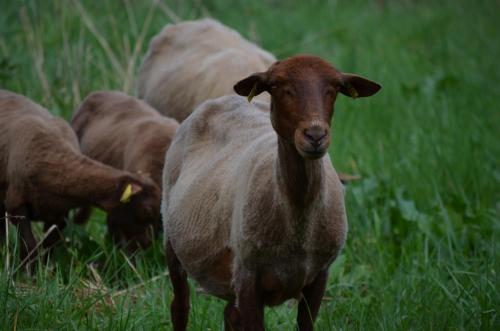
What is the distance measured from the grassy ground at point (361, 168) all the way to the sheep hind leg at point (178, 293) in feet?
0.35

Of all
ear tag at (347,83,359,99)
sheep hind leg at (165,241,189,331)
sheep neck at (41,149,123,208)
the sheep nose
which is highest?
ear tag at (347,83,359,99)

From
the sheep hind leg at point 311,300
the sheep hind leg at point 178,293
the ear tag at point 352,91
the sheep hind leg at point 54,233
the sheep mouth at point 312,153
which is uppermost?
the ear tag at point 352,91

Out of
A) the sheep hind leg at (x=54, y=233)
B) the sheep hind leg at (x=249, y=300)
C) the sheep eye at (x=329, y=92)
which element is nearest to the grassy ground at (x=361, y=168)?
the sheep hind leg at (x=54, y=233)

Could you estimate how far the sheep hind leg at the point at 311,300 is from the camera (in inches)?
193

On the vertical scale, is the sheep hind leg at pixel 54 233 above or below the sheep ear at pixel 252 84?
below

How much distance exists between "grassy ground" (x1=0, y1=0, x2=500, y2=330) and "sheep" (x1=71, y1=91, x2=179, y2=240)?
0.59 metres

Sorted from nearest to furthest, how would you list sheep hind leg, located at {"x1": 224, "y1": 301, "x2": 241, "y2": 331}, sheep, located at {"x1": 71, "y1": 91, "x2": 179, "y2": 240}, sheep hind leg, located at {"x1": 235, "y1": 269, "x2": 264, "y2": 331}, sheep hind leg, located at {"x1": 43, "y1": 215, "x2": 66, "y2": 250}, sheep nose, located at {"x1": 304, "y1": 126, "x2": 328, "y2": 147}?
sheep nose, located at {"x1": 304, "y1": 126, "x2": 328, "y2": 147} < sheep hind leg, located at {"x1": 235, "y1": 269, "x2": 264, "y2": 331} < sheep hind leg, located at {"x1": 224, "y1": 301, "x2": 241, "y2": 331} < sheep hind leg, located at {"x1": 43, "y1": 215, "x2": 66, "y2": 250} < sheep, located at {"x1": 71, "y1": 91, "x2": 179, "y2": 240}

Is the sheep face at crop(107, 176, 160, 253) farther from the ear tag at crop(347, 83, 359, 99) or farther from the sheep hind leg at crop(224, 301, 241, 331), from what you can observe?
the ear tag at crop(347, 83, 359, 99)

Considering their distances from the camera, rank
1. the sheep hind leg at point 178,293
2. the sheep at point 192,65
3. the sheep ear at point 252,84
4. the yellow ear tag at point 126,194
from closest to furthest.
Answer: the sheep ear at point 252,84 → the sheep hind leg at point 178,293 → the yellow ear tag at point 126,194 → the sheep at point 192,65

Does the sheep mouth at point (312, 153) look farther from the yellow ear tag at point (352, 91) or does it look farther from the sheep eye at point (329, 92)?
the yellow ear tag at point (352, 91)

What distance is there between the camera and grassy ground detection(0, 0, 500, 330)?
571cm

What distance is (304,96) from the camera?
4.25m

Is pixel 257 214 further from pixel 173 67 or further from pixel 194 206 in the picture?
pixel 173 67

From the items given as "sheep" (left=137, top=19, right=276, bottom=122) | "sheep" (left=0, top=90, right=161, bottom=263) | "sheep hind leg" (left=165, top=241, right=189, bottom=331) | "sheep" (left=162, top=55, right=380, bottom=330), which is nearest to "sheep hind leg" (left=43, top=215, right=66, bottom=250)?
"sheep" (left=0, top=90, right=161, bottom=263)
